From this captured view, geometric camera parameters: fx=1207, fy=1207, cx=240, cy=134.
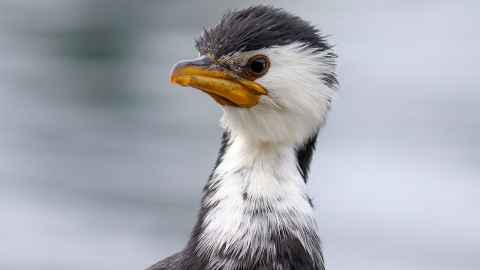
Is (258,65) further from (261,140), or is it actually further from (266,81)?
(261,140)

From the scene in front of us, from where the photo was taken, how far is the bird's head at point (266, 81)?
6.46 m

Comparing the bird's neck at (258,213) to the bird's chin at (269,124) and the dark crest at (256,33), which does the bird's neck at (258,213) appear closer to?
the bird's chin at (269,124)

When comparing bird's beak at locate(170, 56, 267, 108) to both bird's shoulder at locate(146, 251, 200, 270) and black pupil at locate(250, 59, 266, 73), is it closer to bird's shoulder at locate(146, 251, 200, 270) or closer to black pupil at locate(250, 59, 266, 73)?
black pupil at locate(250, 59, 266, 73)

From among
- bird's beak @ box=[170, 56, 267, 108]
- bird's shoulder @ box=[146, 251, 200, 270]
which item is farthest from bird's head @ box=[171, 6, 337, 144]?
bird's shoulder @ box=[146, 251, 200, 270]

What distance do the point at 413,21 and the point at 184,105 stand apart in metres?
3.82

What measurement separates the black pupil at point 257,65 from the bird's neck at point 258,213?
37 cm

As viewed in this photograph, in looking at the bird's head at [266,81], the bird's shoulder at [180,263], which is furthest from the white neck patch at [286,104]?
the bird's shoulder at [180,263]

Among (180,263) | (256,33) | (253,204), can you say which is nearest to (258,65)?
(256,33)

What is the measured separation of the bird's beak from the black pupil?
0.08 m

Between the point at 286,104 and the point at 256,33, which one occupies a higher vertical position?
the point at 256,33

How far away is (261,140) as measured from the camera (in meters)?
6.46

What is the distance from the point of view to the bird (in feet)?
20.9

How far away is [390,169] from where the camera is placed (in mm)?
16297

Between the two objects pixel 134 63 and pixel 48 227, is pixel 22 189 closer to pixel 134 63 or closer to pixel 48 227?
pixel 48 227
